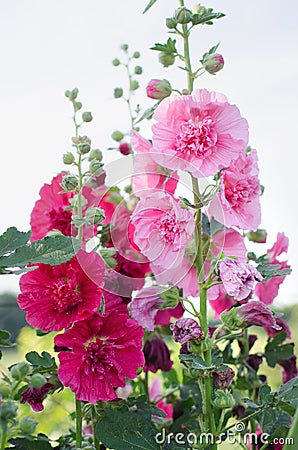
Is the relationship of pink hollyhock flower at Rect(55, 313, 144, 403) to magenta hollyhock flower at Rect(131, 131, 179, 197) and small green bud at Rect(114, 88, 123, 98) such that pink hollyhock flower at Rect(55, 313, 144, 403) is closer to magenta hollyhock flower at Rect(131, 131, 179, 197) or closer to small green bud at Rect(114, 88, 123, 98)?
magenta hollyhock flower at Rect(131, 131, 179, 197)

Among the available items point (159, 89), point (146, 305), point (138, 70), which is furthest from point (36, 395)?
point (138, 70)

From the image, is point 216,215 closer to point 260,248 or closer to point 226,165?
point 226,165

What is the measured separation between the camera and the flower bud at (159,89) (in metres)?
0.77

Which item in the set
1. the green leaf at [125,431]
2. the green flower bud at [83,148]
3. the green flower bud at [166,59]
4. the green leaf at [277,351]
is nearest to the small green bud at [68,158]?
the green flower bud at [83,148]

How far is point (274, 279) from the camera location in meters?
0.93

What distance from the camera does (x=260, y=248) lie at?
0.94 meters

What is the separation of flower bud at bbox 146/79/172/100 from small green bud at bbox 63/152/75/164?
113 millimetres

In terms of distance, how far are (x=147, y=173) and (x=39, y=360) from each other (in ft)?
0.76

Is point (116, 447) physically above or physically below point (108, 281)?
below

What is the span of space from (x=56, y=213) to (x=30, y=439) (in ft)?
0.82

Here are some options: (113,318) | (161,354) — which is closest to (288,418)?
(161,354)

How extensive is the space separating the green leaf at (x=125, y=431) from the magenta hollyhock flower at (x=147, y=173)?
0.78 ft

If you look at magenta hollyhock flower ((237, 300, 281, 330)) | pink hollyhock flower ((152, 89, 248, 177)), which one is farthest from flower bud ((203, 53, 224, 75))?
magenta hollyhock flower ((237, 300, 281, 330))

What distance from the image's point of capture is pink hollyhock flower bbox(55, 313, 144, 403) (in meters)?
0.70
